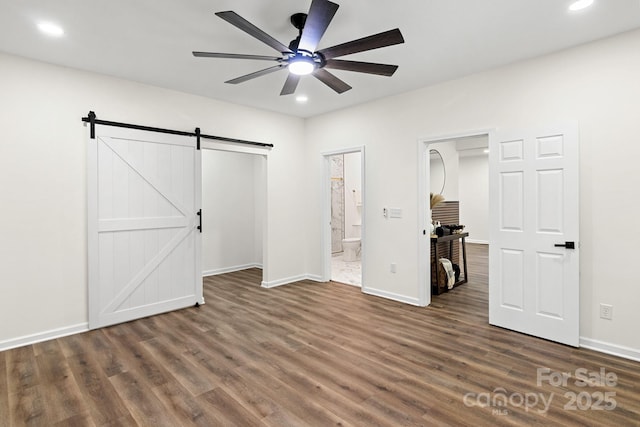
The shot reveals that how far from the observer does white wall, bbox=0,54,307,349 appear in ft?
10.4

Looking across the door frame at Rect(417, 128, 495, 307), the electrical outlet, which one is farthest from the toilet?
the electrical outlet

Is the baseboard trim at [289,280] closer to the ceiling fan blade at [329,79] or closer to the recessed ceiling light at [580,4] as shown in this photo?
the ceiling fan blade at [329,79]

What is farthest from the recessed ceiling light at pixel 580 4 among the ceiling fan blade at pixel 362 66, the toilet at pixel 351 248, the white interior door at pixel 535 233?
the toilet at pixel 351 248

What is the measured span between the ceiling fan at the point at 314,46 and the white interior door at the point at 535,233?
1.70 metres

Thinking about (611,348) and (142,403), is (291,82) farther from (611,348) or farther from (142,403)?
(611,348)

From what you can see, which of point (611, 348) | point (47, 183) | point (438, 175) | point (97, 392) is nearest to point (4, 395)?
point (97, 392)

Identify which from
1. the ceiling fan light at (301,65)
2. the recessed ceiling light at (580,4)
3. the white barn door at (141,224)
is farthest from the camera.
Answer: the white barn door at (141,224)

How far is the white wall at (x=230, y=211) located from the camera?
620 centimetres

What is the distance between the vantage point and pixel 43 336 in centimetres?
331

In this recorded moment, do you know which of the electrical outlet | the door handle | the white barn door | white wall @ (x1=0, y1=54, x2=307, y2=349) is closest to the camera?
the electrical outlet

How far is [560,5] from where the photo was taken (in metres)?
2.42

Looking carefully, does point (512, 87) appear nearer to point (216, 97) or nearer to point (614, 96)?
point (614, 96)

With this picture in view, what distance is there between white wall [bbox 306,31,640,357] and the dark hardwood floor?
54 cm

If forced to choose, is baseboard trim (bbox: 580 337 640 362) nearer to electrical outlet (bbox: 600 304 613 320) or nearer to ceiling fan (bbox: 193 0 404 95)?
electrical outlet (bbox: 600 304 613 320)
